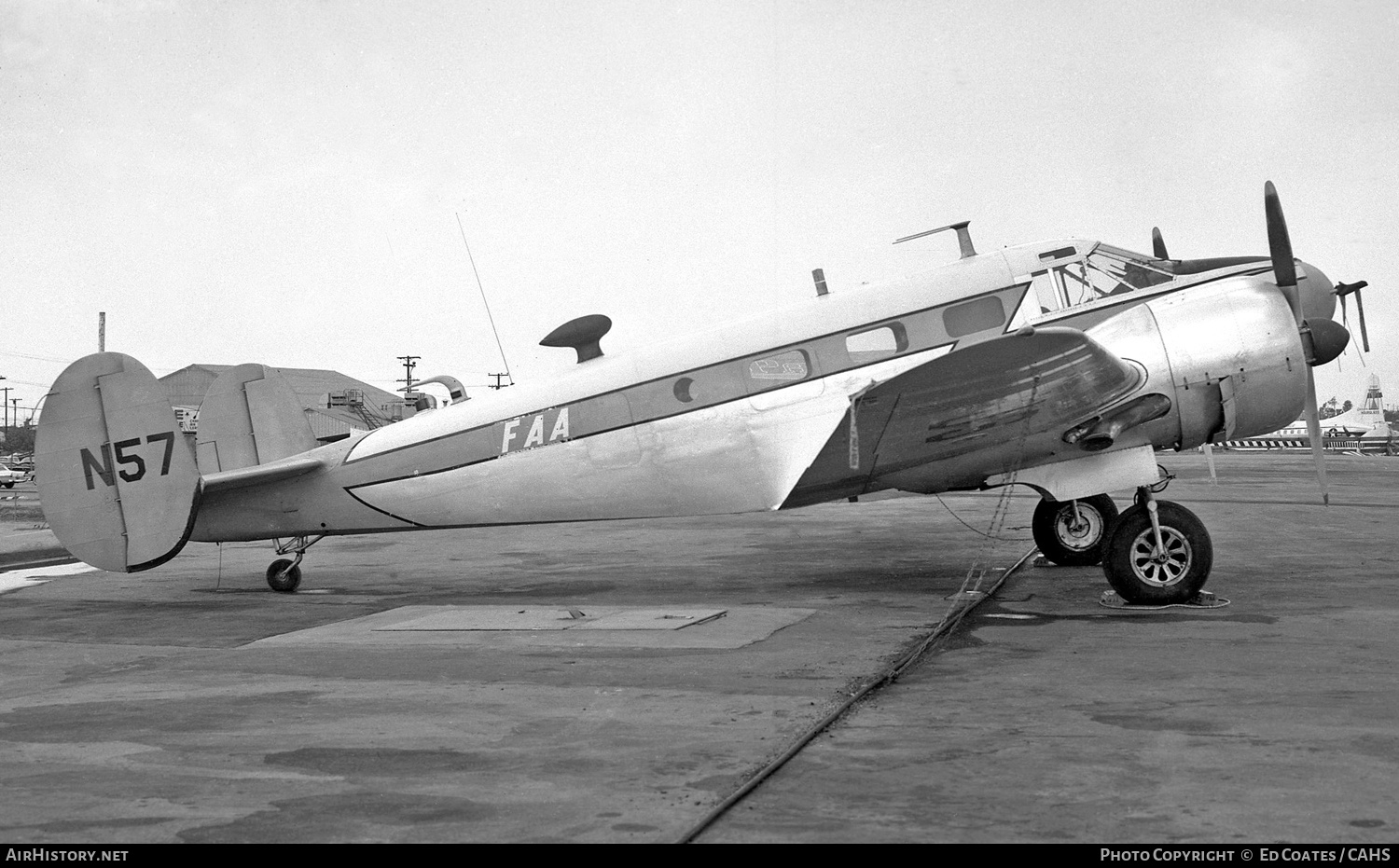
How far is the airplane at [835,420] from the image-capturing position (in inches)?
386

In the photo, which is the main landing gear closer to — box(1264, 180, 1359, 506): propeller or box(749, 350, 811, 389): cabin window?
box(1264, 180, 1359, 506): propeller

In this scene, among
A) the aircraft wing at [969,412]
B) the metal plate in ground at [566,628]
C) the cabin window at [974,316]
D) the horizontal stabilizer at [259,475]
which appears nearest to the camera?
the metal plate in ground at [566,628]

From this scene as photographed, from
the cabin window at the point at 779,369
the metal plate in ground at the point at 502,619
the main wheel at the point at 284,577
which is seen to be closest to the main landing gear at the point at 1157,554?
the cabin window at the point at 779,369

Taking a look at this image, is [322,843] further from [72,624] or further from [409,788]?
[72,624]

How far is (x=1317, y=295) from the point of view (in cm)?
1051

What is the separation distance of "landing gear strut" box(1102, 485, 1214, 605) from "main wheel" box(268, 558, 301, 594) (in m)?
8.56

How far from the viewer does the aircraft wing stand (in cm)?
922

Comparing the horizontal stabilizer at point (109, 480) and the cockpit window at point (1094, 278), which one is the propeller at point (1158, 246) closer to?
the cockpit window at point (1094, 278)

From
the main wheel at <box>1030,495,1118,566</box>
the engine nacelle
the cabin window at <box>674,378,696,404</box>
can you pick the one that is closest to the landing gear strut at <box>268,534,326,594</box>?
the cabin window at <box>674,378,696,404</box>

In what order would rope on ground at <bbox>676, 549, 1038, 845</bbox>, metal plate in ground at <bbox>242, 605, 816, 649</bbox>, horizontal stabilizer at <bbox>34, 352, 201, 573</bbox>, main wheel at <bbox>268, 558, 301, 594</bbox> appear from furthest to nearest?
main wheel at <bbox>268, 558, 301, 594</bbox> < horizontal stabilizer at <bbox>34, 352, 201, 573</bbox> < metal plate in ground at <bbox>242, 605, 816, 649</bbox> < rope on ground at <bbox>676, 549, 1038, 845</bbox>

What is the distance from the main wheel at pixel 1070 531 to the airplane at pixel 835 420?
2.04 meters

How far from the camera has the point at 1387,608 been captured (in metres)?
9.18

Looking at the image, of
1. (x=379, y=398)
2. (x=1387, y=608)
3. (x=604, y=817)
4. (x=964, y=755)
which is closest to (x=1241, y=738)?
(x=964, y=755)
